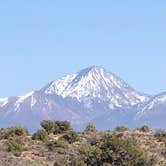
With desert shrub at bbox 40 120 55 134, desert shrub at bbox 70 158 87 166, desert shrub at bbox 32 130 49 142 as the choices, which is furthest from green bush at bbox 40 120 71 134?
desert shrub at bbox 70 158 87 166

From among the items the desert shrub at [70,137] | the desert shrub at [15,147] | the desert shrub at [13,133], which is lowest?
the desert shrub at [15,147]

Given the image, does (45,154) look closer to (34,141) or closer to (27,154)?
(27,154)

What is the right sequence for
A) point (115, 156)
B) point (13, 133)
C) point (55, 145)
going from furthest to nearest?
1. point (13, 133)
2. point (55, 145)
3. point (115, 156)

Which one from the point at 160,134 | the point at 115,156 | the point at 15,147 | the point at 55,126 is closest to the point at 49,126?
the point at 55,126

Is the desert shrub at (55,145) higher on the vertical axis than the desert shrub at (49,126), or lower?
lower

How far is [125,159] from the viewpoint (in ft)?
94.9

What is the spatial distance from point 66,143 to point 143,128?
40.9ft

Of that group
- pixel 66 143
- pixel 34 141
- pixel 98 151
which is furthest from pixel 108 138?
pixel 34 141

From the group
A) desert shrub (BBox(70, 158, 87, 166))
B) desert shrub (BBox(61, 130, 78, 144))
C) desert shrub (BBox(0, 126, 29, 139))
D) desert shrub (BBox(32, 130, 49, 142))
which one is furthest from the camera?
desert shrub (BBox(0, 126, 29, 139))

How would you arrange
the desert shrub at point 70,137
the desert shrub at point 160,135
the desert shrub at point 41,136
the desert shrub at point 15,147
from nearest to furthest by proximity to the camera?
the desert shrub at point 15,147 → the desert shrub at point 70,137 → the desert shrub at point 41,136 → the desert shrub at point 160,135

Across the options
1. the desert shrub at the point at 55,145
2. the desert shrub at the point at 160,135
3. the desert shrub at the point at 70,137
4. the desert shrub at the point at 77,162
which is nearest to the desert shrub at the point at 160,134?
the desert shrub at the point at 160,135

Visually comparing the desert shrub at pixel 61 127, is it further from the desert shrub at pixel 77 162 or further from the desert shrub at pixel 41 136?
the desert shrub at pixel 77 162

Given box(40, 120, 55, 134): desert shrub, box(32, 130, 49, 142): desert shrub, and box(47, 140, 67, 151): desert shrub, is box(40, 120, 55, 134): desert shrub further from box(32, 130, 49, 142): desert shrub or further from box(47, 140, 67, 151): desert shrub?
box(47, 140, 67, 151): desert shrub

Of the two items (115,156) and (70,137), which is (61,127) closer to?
(70,137)
